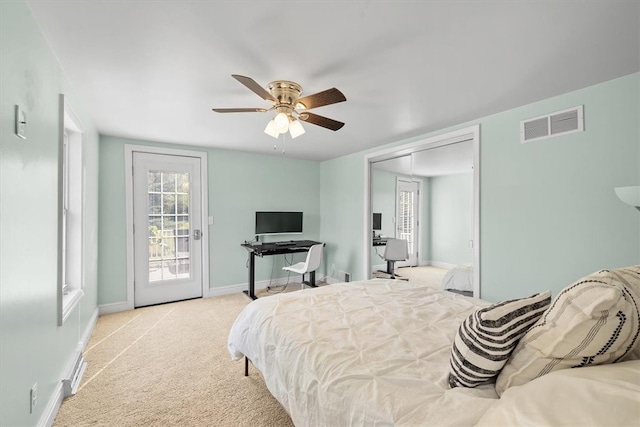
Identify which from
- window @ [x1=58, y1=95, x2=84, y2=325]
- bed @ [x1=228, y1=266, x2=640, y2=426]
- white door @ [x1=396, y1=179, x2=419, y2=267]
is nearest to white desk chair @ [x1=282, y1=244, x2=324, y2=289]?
white door @ [x1=396, y1=179, x2=419, y2=267]

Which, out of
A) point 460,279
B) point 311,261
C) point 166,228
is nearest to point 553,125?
point 460,279

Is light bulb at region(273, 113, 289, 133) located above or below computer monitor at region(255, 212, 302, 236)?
above

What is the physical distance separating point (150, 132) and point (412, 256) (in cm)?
417

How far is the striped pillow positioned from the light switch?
2.15m

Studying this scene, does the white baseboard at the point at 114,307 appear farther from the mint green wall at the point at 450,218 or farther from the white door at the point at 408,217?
the mint green wall at the point at 450,218

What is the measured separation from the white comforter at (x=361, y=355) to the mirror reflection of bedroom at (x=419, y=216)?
82.7 inches

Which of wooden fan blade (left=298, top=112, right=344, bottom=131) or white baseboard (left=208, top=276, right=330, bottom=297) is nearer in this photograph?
wooden fan blade (left=298, top=112, right=344, bottom=131)

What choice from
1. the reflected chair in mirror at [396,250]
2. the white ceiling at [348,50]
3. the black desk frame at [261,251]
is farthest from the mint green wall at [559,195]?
the black desk frame at [261,251]

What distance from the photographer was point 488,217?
2795 mm

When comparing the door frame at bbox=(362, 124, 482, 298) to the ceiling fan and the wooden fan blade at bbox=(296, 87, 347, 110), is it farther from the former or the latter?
the wooden fan blade at bbox=(296, 87, 347, 110)

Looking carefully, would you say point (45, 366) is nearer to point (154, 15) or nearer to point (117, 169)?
point (154, 15)

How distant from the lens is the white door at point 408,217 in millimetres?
4496

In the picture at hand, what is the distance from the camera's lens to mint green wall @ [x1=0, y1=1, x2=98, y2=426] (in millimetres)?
1191

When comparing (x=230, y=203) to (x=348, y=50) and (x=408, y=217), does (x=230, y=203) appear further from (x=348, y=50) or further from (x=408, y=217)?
(x=348, y=50)
